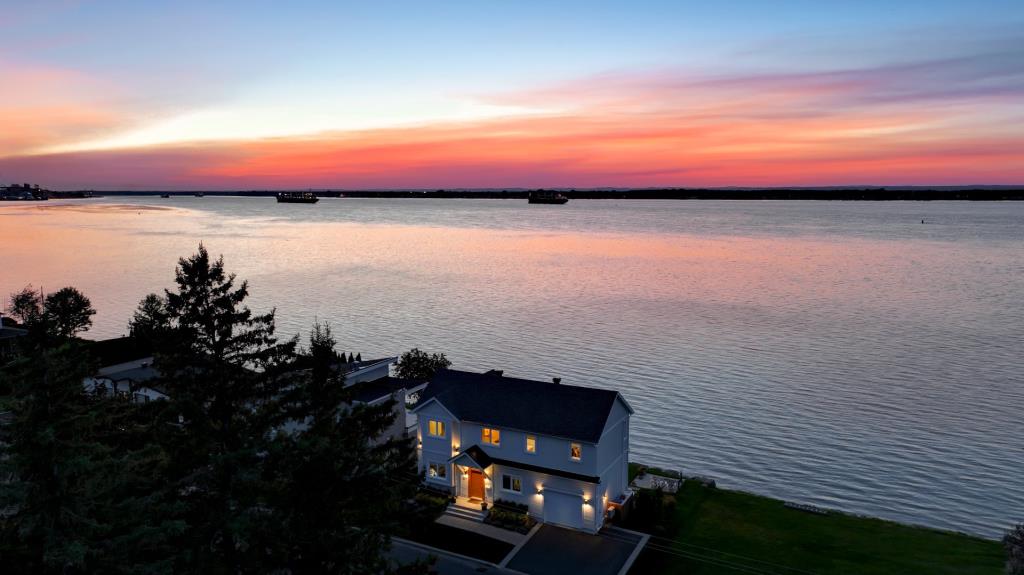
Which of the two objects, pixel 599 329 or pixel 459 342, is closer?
pixel 459 342

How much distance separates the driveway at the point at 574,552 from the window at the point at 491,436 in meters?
5.41

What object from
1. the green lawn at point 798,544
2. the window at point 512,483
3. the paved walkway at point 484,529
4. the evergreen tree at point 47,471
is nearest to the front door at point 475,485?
the window at point 512,483

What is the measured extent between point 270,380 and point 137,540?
7.14 meters

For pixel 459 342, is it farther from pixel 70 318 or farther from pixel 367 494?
pixel 367 494

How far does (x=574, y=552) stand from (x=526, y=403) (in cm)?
860

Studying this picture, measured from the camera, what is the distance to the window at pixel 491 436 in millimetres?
37750

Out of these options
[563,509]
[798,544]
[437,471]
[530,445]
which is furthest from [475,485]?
[798,544]

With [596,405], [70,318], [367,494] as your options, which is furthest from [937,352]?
[70,318]

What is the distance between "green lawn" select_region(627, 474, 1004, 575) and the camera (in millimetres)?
32094

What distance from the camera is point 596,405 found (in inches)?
1432

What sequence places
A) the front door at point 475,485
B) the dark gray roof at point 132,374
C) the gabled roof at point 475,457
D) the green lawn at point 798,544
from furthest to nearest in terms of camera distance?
the dark gray roof at point 132,374
the front door at point 475,485
the gabled roof at point 475,457
the green lawn at point 798,544

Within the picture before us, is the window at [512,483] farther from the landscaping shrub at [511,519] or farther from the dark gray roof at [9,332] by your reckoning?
the dark gray roof at [9,332]

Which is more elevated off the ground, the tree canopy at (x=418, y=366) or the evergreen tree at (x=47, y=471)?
the evergreen tree at (x=47, y=471)

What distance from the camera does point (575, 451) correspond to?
35.8 metres
